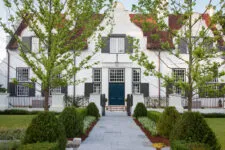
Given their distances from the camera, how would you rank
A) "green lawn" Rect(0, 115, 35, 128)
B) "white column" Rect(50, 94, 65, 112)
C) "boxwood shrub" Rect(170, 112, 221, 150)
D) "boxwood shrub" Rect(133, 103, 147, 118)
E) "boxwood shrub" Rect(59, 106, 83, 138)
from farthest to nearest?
1. "white column" Rect(50, 94, 65, 112)
2. "boxwood shrub" Rect(133, 103, 147, 118)
3. "green lawn" Rect(0, 115, 35, 128)
4. "boxwood shrub" Rect(59, 106, 83, 138)
5. "boxwood shrub" Rect(170, 112, 221, 150)

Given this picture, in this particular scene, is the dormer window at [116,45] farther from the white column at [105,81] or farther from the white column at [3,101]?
the white column at [3,101]

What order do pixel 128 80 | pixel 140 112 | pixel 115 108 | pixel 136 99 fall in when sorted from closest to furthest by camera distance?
pixel 140 112, pixel 136 99, pixel 115 108, pixel 128 80

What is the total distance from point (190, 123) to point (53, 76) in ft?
24.9

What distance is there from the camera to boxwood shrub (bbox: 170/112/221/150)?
987 centimetres

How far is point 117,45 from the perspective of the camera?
109ft

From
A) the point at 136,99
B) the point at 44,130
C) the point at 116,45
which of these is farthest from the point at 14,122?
the point at 116,45

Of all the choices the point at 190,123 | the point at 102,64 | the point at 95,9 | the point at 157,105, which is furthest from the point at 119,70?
the point at 190,123

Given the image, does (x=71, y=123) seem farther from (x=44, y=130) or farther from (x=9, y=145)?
(x=44, y=130)

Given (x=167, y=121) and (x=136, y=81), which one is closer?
(x=167, y=121)

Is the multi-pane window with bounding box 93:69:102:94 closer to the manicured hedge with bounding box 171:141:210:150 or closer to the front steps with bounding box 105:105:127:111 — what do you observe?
the front steps with bounding box 105:105:127:111

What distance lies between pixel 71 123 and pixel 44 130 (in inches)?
204

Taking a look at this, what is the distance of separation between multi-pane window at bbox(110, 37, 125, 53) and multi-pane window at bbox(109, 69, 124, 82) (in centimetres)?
184

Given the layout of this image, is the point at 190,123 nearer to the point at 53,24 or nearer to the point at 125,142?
the point at 125,142

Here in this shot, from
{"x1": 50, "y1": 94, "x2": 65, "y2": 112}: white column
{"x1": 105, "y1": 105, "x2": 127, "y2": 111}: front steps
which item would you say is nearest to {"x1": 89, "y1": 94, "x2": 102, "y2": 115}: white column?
{"x1": 50, "y1": 94, "x2": 65, "y2": 112}: white column
